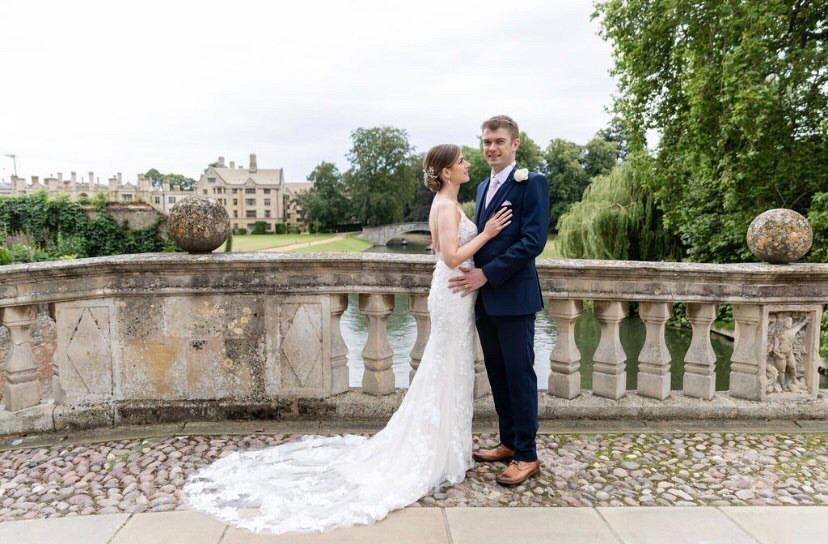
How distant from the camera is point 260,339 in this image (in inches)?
151

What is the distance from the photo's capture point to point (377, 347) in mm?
3953

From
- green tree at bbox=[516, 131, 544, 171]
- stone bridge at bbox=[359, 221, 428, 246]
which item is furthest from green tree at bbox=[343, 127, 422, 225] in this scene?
green tree at bbox=[516, 131, 544, 171]

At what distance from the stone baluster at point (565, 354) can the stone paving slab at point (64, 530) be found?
8.90 feet

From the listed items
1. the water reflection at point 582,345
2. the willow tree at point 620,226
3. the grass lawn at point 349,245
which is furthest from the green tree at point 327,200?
the willow tree at point 620,226

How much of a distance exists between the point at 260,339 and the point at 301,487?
1.22 m

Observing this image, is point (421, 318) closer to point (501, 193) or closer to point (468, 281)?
point (468, 281)

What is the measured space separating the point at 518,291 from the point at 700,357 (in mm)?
1801

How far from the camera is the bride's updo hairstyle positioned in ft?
10.0

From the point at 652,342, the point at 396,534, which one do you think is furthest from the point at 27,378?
the point at 652,342

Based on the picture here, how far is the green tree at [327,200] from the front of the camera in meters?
73.3

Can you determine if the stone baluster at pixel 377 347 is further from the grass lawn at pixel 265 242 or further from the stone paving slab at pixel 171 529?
the grass lawn at pixel 265 242

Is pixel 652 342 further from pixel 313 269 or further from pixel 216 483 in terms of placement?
pixel 216 483

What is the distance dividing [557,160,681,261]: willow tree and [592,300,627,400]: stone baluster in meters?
13.4

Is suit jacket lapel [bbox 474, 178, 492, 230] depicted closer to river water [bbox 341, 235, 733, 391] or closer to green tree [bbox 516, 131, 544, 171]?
river water [bbox 341, 235, 733, 391]
